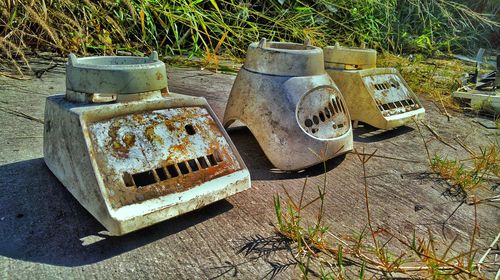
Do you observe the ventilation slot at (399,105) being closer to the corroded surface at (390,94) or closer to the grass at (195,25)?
the corroded surface at (390,94)

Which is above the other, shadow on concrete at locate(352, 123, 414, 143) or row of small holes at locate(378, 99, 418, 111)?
row of small holes at locate(378, 99, 418, 111)

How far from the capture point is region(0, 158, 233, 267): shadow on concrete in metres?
0.94

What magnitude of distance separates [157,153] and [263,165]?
0.52 metres

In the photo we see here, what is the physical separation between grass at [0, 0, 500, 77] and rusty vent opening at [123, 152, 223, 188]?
142 cm

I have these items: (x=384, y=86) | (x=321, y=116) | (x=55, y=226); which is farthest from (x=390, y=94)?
(x=55, y=226)

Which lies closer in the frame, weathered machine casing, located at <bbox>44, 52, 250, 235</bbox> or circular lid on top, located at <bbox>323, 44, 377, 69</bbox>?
weathered machine casing, located at <bbox>44, 52, 250, 235</bbox>

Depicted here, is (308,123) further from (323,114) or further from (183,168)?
(183,168)

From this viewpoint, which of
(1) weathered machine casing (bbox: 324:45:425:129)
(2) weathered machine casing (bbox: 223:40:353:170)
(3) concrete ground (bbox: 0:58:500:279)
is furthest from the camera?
(1) weathered machine casing (bbox: 324:45:425:129)

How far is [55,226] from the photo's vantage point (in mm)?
1033

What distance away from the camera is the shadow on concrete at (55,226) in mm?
943

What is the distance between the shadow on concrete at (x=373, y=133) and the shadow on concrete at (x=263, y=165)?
0.30 meters

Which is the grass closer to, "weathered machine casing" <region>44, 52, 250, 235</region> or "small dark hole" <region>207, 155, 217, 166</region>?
"weathered machine casing" <region>44, 52, 250, 235</region>

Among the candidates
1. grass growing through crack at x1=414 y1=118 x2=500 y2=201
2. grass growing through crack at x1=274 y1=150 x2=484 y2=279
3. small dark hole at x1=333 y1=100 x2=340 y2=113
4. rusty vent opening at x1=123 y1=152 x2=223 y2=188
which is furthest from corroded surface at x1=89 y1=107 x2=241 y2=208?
grass growing through crack at x1=414 y1=118 x2=500 y2=201

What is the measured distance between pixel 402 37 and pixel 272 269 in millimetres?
3767
